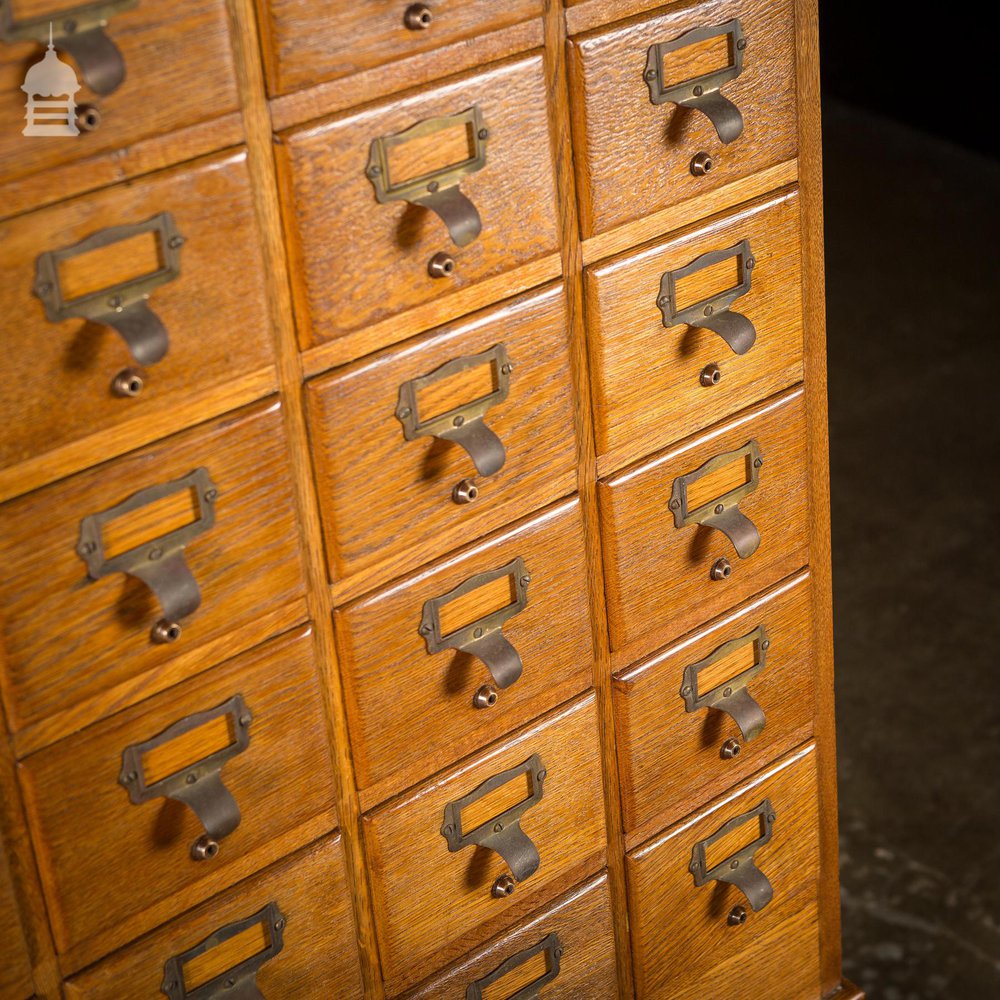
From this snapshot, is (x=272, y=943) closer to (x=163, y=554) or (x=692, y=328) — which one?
(x=163, y=554)

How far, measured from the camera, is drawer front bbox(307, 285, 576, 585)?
1439mm

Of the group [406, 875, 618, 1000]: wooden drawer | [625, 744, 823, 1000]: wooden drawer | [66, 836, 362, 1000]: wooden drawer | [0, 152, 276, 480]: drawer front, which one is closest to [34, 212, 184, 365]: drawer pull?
[0, 152, 276, 480]: drawer front

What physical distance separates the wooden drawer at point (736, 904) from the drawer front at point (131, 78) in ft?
3.32

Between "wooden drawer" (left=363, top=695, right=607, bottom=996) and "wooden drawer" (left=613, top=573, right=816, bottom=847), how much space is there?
0.06 m

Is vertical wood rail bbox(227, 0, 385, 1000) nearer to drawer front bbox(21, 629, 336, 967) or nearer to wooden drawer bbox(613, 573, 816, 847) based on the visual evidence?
drawer front bbox(21, 629, 336, 967)

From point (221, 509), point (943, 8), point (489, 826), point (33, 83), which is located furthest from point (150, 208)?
point (943, 8)

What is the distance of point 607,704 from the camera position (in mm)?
1782

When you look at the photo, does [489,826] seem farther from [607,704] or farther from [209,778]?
[209,778]

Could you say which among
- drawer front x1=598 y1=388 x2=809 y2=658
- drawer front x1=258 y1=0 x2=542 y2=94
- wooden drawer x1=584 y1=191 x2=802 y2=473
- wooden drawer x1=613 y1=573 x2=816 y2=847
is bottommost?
wooden drawer x1=613 y1=573 x2=816 y2=847

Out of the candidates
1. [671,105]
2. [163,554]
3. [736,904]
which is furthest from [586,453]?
[736,904]

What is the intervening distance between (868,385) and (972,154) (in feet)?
5.62

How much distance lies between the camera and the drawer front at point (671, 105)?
152cm

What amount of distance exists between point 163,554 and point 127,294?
214 millimetres

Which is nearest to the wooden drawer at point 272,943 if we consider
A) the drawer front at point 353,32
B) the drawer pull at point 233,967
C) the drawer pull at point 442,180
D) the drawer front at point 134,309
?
the drawer pull at point 233,967
